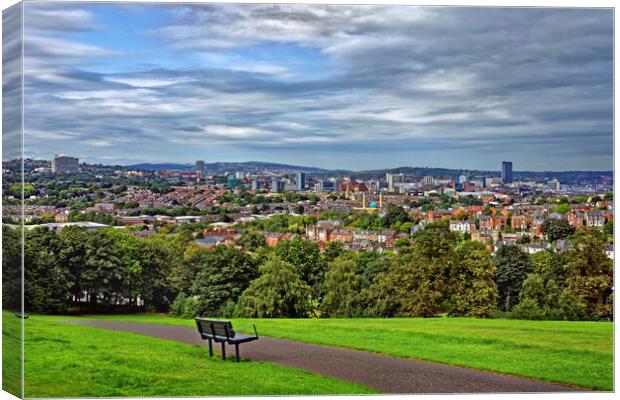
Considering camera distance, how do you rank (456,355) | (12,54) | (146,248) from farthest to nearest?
1. (146,248)
2. (456,355)
3. (12,54)

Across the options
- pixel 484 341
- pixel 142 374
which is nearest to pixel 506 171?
pixel 484 341

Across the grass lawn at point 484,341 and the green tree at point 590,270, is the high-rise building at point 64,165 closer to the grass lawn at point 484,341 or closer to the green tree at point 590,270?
the grass lawn at point 484,341

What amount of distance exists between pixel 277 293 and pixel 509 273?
3.85 meters

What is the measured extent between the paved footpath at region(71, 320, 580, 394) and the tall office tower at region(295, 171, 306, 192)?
2.89 m

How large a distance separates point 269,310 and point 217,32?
4.39 m

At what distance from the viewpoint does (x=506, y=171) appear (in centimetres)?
1273

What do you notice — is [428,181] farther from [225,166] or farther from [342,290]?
[225,166]

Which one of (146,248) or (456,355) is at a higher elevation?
(146,248)

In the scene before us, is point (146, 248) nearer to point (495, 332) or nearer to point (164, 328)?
point (164, 328)

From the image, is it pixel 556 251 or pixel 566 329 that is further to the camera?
pixel 556 251

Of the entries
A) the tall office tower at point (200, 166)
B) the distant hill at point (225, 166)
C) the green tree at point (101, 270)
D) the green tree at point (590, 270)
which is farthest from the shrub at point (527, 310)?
the green tree at point (101, 270)

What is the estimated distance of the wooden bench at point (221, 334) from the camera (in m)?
10.3

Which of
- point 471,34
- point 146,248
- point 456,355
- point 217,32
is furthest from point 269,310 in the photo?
point 471,34

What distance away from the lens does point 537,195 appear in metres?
12.9
